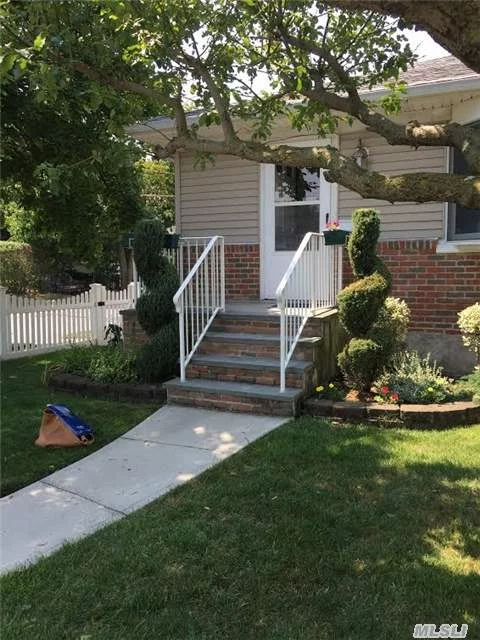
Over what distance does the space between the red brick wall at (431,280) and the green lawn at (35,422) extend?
356cm

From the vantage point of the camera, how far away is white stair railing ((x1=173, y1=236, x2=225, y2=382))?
21.5 feet

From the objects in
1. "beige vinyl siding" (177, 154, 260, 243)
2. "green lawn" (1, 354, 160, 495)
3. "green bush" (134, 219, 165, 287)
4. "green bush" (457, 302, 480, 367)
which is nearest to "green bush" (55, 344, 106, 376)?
"green lawn" (1, 354, 160, 495)

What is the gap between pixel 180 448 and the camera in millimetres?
5051

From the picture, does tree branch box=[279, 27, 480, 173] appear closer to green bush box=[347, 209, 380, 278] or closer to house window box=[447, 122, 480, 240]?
green bush box=[347, 209, 380, 278]

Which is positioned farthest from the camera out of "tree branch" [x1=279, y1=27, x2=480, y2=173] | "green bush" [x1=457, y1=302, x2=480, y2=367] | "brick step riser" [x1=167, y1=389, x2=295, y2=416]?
"green bush" [x1=457, y1=302, x2=480, y2=367]

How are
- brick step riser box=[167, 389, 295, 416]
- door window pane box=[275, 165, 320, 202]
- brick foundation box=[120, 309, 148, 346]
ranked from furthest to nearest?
door window pane box=[275, 165, 320, 202], brick foundation box=[120, 309, 148, 346], brick step riser box=[167, 389, 295, 416]

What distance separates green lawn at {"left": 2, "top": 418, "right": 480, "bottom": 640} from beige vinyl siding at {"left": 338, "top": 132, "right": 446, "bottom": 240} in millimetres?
3776

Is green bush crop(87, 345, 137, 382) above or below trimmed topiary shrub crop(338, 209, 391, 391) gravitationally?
below

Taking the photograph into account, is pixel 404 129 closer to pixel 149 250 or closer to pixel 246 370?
pixel 246 370

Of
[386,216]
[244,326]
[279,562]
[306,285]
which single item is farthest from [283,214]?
[279,562]

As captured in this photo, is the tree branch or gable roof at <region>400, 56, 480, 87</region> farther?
gable roof at <region>400, 56, 480, 87</region>

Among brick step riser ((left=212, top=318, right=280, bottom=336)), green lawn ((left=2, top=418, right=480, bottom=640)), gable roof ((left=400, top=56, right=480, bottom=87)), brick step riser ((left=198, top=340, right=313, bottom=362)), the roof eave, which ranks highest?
gable roof ((left=400, top=56, right=480, bottom=87))

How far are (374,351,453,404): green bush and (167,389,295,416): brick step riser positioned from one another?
40.4 inches

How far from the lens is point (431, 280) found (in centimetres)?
730
